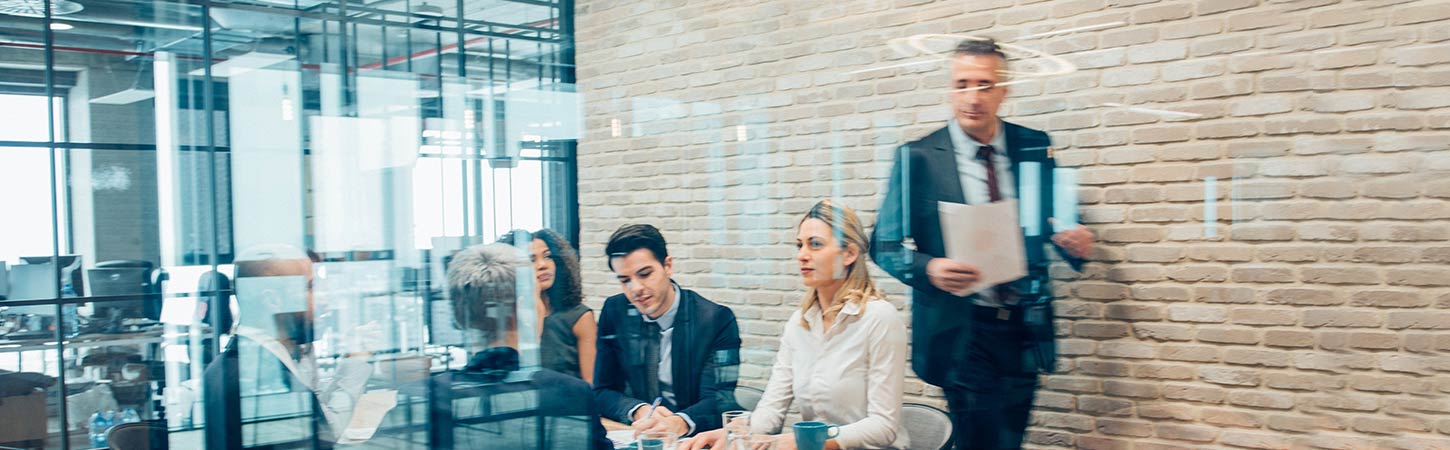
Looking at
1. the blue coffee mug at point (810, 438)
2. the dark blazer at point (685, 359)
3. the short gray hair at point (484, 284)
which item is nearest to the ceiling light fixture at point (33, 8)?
the short gray hair at point (484, 284)

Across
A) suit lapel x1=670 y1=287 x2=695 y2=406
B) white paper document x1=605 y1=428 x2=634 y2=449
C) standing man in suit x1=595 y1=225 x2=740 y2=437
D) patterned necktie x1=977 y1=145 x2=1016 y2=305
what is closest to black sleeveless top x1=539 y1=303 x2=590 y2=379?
standing man in suit x1=595 y1=225 x2=740 y2=437

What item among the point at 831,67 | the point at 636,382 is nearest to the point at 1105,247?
the point at 831,67

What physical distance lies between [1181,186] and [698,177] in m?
1.27

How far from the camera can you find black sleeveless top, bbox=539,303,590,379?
3.30 meters

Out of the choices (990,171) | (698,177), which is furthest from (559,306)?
(990,171)

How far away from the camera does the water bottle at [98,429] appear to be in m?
3.27

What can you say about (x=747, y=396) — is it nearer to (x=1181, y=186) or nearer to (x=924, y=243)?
(x=924, y=243)

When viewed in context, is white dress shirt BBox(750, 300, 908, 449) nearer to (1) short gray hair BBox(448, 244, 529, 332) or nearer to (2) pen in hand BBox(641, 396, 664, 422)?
(2) pen in hand BBox(641, 396, 664, 422)

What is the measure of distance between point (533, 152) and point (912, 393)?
132cm

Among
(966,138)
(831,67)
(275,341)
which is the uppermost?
(831,67)

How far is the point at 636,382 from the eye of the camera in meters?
3.14

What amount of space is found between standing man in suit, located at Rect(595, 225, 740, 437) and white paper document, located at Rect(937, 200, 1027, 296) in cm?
64

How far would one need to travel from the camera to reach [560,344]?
10.9ft

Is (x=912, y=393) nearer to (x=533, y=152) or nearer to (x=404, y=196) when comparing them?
(x=533, y=152)
